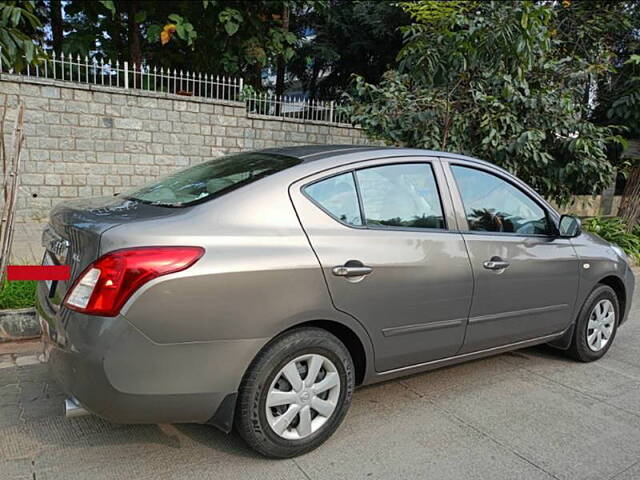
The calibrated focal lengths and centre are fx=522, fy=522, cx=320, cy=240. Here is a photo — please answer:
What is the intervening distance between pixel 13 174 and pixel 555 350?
4.61 meters

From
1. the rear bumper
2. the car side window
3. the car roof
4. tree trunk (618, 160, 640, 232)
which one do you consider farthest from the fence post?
the rear bumper

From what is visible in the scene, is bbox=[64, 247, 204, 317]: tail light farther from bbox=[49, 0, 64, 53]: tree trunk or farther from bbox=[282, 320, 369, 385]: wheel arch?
bbox=[49, 0, 64, 53]: tree trunk

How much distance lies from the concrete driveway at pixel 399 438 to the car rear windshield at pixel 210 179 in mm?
1268

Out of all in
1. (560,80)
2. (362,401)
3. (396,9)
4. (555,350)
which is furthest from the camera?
(396,9)

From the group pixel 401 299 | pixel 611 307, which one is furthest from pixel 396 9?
pixel 401 299

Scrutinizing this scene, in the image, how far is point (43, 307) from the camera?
8.58 feet

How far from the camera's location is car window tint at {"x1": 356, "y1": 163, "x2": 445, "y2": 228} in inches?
115

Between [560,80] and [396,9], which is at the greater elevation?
[396,9]

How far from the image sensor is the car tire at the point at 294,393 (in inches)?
96.4

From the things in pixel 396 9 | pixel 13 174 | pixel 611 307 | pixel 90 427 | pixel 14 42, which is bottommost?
pixel 90 427

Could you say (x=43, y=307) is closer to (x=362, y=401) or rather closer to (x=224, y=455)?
(x=224, y=455)

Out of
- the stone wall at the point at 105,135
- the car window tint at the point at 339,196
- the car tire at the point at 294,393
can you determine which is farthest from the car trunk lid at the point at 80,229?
the stone wall at the point at 105,135

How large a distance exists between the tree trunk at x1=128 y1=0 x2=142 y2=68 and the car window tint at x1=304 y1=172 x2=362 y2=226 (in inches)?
436

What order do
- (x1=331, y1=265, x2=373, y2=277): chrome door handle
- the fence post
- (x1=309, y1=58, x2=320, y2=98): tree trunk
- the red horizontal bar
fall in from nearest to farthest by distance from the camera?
the red horizontal bar < (x1=331, y1=265, x2=373, y2=277): chrome door handle < the fence post < (x1=309, y1=58, x2=320, y2=98): tree trunk
